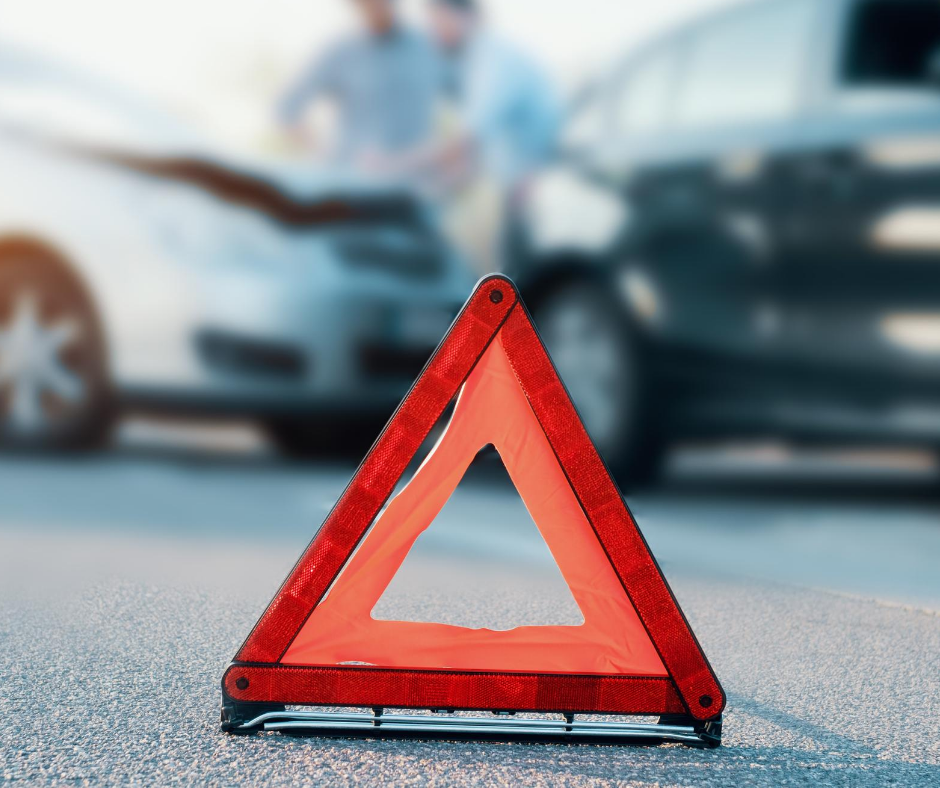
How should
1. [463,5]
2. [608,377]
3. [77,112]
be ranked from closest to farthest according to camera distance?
[608,377], [77,112], [463,5]

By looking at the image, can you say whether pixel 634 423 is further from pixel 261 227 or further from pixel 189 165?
pixel 189 165

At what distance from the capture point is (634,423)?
20.6 ft

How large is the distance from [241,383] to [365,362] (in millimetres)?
592

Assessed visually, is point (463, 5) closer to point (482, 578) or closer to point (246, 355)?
point (246, 355)

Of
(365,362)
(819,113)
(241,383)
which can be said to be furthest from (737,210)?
(241,383)

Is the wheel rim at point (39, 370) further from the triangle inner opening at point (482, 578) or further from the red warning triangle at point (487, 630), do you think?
the red warning triangle at point (487, 630)

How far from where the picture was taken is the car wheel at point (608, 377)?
6289 millimetres

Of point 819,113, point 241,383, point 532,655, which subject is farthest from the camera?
point 241,383

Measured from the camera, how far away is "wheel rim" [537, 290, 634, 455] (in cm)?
634

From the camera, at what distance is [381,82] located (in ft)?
26.0

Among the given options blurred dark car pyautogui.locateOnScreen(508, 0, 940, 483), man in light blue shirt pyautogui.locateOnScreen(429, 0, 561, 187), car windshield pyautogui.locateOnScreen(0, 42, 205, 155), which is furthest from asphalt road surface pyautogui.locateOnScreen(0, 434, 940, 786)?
man in light blue shirt pyautogui.locateOnScreen(429, 0, 561, 187)

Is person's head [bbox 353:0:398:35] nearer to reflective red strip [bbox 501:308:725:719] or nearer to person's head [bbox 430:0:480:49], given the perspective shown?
person's head [bbox 430:0:480:49]

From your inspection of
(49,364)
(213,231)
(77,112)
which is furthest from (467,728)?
(77,112)

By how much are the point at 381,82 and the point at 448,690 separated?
5418mm
